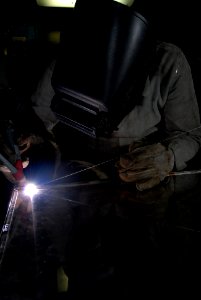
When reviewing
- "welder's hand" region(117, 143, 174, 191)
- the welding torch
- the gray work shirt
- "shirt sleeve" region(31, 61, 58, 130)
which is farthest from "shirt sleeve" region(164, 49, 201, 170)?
the welding torch

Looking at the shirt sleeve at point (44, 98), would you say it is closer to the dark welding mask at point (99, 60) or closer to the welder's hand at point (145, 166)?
the welder's hand at point (145, 166)

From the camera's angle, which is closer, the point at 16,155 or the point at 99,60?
the point at 99,60

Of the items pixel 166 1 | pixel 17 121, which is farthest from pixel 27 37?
pixel 17 121

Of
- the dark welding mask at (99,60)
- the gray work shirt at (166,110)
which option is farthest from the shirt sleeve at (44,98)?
the dark welding mask at (99,60)

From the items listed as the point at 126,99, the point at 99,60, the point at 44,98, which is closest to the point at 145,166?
the point at 126,99

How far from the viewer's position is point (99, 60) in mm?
1002

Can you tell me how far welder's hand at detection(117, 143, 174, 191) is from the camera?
1.70 metres

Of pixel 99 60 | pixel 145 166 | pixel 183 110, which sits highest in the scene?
pixel 99 60

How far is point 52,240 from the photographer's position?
1215mm

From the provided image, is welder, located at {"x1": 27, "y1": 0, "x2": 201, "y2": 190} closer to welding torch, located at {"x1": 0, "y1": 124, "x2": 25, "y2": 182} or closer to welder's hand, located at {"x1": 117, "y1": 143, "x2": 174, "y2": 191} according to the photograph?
welder's hand, located at {"x1": 117, "y1": 143, "x2": 174, "y2": 191}

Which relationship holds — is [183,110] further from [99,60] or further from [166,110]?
[99,60]

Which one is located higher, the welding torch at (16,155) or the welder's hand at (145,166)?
the welding torch at (16,155)

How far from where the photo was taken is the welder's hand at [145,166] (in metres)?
1.70

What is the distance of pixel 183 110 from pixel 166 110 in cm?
15
